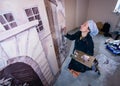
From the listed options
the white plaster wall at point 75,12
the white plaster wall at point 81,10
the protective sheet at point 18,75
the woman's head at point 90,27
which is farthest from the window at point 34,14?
the white plaster wall at point 81,10

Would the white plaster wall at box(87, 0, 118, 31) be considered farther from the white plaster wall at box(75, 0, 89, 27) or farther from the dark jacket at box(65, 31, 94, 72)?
the dark jacket at box(65, 31, 94, 72)

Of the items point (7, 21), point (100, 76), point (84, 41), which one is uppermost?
point (7, 21)

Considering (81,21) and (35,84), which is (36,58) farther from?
(81,21)

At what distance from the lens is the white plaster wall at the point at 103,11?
3.62 meters

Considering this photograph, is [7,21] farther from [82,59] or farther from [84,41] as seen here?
[82,59]

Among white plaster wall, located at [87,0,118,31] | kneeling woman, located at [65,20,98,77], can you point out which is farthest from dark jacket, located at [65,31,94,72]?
white plaster wall, located at [87,0,118,31]

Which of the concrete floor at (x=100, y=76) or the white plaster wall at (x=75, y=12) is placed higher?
the white plaster wall at (x=75, y=12)

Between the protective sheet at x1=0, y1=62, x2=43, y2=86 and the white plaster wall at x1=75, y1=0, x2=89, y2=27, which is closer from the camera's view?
the protective sheet at x1=0, y1=62, x2=43, y2=86

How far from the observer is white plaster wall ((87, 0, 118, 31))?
3621 mm

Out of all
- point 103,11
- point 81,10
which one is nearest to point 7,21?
point 81,10

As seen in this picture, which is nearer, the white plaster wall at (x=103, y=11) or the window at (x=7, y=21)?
the window at (x=7, y=21)

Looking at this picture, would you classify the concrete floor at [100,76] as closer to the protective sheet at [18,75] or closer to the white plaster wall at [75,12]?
the protective sheet at [18,75]

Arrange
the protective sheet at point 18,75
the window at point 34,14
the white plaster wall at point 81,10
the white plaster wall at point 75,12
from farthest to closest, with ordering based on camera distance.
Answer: the white plaster wall at point 81,10, the white plaster wall at point 75,12, the window at point 34,14, the protective sheet at point 18,75

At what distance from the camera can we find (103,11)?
3.87 meters
